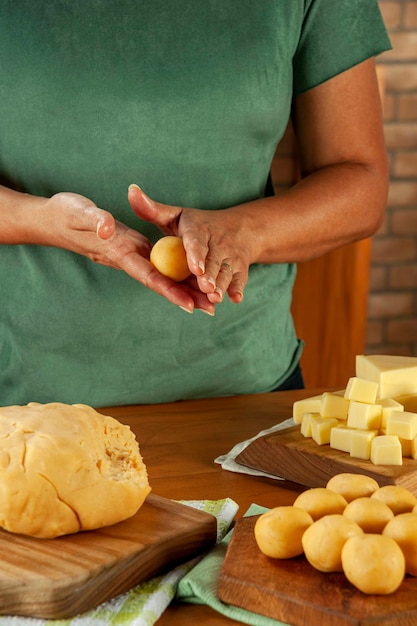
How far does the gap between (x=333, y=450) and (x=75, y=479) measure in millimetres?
390

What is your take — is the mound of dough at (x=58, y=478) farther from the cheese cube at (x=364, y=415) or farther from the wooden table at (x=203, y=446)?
the cheese cube at (x=364, y=415)

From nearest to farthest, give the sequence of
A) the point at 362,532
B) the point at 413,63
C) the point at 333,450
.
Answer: the point at 362,532 < the point at 333,450 < the point at 413,63

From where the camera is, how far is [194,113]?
152 cm

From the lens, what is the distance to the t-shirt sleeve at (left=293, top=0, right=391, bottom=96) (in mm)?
1609

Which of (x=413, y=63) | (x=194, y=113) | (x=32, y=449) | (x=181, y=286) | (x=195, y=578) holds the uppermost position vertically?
(x=413, y=63)

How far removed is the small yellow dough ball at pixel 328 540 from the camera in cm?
81

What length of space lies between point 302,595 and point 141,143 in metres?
0.90

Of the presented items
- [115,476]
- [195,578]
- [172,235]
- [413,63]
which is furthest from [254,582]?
[413,63]

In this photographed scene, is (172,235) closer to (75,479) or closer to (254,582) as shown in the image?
(75,479)

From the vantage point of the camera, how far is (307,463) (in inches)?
46.3

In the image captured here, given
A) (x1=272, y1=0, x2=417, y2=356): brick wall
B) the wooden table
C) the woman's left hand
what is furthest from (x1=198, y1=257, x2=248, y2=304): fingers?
(x1=272, y1=0, x2=417, y2=356): brick wall

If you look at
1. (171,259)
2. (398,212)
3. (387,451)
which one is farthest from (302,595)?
(398,212)

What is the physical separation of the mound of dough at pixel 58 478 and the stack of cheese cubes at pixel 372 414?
0.30 m

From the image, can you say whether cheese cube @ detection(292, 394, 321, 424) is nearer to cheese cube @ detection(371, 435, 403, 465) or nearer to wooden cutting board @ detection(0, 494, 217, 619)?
cheese cube @ detection(371, 435, 403, 465)
